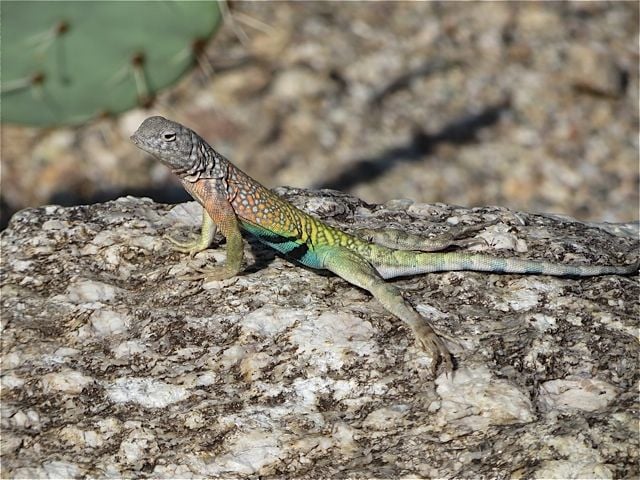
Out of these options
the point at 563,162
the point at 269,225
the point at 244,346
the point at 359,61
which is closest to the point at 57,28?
the point at 269,225

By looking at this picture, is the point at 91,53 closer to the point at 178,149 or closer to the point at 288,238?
the point at 178,149

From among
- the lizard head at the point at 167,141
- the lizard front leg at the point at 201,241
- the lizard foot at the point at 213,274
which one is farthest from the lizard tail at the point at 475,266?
the lizard head at the point at 167,141

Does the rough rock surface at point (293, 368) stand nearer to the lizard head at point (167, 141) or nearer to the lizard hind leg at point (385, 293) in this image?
the lizard hind leg at point (385, 293)

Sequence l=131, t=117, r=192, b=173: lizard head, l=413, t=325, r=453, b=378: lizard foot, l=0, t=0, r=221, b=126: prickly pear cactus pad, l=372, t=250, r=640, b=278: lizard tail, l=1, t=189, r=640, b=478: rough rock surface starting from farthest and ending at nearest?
1. l=0, t=0, r=221, b=126: prickly pear cactus pad
2. l=131, t=117, r=192, b=173: lizard head
3. l=372, t=250, r=640, b=278: lizard tail
4. l=413, t=325, r=453, b=378: lizard foot
5. l=1, t=189, r=640, b=478: rough rock surface

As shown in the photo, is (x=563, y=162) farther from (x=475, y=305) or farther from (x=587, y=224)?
(x=475, y=305)

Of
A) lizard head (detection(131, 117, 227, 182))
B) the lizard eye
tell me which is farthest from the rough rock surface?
the lizard eye

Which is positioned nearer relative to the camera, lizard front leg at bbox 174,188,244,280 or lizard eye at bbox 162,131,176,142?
lizard front leg at bbox 174,188,244,280

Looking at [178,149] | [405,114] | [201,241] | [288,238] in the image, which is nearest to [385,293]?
[288,238]

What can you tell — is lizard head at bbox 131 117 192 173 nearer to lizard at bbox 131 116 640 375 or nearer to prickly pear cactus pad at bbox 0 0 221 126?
lizard at bbox 131 116 640 375

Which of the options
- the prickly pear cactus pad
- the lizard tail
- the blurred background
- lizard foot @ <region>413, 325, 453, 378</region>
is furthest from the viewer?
the blurred background
